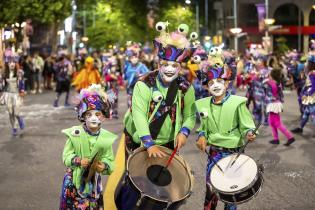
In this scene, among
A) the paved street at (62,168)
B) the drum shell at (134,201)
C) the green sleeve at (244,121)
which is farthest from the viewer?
the paved street at (62,168)

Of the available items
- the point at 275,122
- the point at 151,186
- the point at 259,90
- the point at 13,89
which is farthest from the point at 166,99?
the point at 259,90

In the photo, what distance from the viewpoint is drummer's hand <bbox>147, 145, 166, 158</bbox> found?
20.6 feet

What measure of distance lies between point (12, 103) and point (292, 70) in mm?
8501

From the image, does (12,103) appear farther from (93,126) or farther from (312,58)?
(93,126)

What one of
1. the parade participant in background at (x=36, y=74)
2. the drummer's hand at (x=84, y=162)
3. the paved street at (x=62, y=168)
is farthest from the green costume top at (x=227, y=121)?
the parade participant in background at (x=36, y=74)

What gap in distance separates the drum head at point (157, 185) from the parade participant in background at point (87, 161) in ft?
1.00

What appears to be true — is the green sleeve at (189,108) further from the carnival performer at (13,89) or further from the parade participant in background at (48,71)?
the parade participant in background at (48,71)

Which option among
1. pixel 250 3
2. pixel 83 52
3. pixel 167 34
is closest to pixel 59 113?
pixel 167 34

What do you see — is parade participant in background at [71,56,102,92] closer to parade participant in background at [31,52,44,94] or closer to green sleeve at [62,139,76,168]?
parade participant in background at [31,52,44,94]

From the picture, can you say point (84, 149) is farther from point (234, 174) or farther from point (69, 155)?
point (234, 174)

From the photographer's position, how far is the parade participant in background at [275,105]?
43.9 ft

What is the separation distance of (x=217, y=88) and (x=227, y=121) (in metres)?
0.36

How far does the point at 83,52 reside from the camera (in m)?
36.9

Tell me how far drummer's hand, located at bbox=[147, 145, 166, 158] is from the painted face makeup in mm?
546
